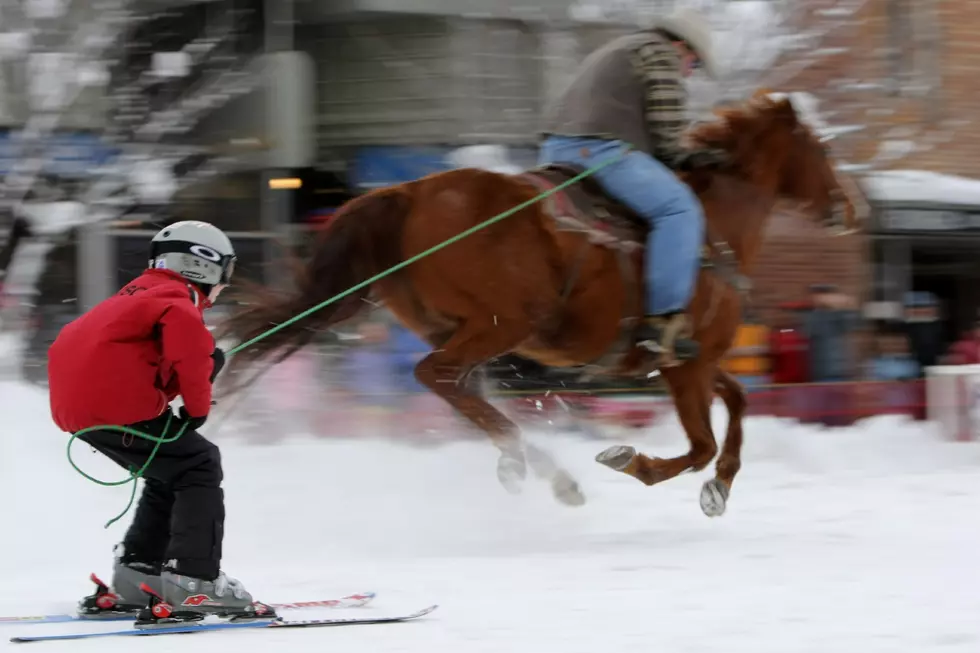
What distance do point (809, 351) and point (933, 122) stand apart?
4.34m

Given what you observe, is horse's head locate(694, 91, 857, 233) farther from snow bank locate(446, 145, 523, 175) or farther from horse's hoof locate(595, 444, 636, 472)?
snow bank locate(446, 145, 523, 175)

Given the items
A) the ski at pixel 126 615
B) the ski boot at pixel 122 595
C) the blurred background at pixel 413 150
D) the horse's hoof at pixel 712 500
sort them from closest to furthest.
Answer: the ski at pixel 126 615, the ski boot at pixel 122 595, the horse's hoof at pixel 712 500, the blurred background at pixel 413 150

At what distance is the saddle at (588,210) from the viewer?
266 inches

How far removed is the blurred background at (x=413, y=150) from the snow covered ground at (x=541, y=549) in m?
1.09

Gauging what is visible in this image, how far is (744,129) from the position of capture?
762cm

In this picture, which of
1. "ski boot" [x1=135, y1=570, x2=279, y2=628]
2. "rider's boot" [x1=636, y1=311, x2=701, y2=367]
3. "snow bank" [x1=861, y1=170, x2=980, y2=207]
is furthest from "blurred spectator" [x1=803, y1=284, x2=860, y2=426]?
"ski boot" [x1=135, y1=570, x2=279, y2=628]

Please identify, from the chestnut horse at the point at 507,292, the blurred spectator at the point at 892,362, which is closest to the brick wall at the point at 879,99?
the blurred spectator at the point at 892,362

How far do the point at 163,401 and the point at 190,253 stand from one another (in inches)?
19.0

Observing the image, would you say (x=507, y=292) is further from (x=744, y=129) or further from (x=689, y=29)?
(x=744, y=129)

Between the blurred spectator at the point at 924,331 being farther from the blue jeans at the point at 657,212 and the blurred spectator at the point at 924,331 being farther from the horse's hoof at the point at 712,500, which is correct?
the blue jeans at the point at 657,212

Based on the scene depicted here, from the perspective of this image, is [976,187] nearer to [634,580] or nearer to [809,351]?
[809,351]

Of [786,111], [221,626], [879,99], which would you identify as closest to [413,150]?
[879,99]

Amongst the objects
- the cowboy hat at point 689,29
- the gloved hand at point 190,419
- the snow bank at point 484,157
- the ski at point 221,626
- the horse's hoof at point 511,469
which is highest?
the cowboy hat at point 689,29

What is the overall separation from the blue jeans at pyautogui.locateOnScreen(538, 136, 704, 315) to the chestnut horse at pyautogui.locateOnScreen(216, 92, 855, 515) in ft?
0.27
